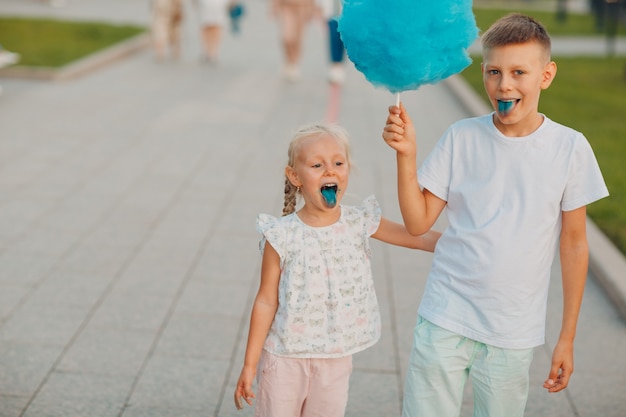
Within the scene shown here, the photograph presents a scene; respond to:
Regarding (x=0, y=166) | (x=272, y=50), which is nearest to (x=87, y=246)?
(x=0, y=166)

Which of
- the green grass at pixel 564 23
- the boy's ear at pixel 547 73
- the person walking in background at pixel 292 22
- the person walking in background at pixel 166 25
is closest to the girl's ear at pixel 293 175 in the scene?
the boy's ear at pixel 547 73

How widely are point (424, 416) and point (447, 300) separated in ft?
1.31

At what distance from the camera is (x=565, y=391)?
14.6 feet

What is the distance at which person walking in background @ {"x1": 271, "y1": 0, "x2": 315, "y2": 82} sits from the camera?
14.1m

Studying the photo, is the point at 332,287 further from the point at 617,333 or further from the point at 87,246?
the point at 87,246

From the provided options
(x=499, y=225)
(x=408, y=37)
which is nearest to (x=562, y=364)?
(x=499, y=225)

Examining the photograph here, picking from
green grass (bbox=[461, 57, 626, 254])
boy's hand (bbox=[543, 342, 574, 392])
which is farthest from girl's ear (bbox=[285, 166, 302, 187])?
green grass (bbox=[461, 57, 626, 254])

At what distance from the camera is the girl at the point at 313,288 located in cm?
300

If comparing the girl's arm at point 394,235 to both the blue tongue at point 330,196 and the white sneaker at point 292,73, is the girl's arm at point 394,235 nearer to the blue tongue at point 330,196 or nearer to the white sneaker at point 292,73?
the blue tongue at point 330,196

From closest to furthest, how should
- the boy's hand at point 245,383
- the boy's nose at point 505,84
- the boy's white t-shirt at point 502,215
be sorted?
the boy's nose at point 505,84
the boy's white t-shirt at point 502,215
the boy's hand at point 245,383

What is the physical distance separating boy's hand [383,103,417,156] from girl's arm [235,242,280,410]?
55 centimetres

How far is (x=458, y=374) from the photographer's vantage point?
3.05 meters

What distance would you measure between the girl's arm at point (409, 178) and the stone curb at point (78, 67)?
1138cm

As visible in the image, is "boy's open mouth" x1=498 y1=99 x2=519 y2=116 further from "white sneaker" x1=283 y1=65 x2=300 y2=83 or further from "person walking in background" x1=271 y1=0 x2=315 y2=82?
"white sneaker" x1=283 y1=65 x2=300 y2=83
